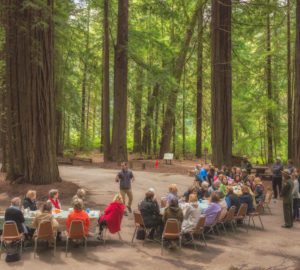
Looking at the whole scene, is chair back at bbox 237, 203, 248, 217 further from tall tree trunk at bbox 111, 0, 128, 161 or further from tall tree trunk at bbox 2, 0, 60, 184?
tall tree trunk at bbox 111, 0, 128, 161

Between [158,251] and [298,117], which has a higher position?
[298,117]


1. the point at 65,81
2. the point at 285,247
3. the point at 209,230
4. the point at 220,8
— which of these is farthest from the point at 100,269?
the point at 65,81

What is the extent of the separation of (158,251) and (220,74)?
10.2 metres

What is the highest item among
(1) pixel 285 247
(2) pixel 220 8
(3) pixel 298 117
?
(2) pixel 220 8

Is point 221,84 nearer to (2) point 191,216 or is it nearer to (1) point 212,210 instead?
(1) point 212,210

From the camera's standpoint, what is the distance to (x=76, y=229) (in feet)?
25.3

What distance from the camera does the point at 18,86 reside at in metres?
14.4

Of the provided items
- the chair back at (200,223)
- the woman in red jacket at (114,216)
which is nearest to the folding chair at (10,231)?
the woman in red jacket at (114,216)

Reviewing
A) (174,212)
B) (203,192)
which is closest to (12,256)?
(174,212)

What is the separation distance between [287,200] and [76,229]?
6614mm

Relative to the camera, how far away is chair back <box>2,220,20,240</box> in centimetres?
729

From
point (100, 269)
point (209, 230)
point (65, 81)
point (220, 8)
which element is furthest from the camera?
point (65, 81)

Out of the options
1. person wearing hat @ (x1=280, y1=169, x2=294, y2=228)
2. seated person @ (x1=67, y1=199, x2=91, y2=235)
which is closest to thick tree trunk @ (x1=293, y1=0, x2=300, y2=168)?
person wearing hat @ (x1=280, y1=169, x2=294, y2=228)

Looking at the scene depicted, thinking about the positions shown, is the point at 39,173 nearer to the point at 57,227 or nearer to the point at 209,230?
the point at 57,227
